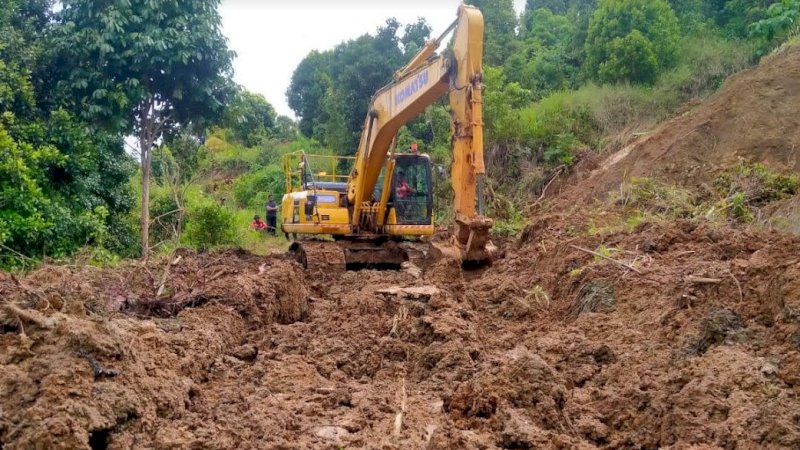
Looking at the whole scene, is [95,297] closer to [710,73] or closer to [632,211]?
[632,211]

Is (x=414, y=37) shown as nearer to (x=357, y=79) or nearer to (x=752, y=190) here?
(x=357, y=79)

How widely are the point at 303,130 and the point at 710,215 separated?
102 ft

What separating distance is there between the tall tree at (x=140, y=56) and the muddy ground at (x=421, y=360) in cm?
471

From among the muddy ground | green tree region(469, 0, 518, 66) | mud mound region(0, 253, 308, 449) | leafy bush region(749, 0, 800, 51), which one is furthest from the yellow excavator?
green tree region(469, 0, 518, 66)

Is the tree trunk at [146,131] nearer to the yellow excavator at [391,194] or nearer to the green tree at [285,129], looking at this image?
the yellow excavator at [391,194]

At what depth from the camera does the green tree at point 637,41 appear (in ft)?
63.8

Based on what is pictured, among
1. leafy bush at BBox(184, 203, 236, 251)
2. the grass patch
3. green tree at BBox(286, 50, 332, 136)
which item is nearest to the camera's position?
the grass patch

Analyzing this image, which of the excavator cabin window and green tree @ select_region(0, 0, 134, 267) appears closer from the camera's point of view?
green tree @ select_region(0, 0, 134, 267)

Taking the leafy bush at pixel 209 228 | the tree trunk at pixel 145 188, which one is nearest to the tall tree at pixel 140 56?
the tree trunk at pixel 145 188

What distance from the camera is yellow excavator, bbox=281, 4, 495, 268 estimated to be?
9352 millimetres

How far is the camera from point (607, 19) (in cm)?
2023

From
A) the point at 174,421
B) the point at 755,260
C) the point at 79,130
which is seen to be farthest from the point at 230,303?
the point at 79,130

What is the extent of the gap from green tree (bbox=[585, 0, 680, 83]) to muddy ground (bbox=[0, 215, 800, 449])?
12647 millimetres

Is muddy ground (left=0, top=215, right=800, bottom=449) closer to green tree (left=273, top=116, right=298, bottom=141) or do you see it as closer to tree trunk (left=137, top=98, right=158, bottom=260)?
tree trunk (left=137, top=98, right=158, bottom=260)
